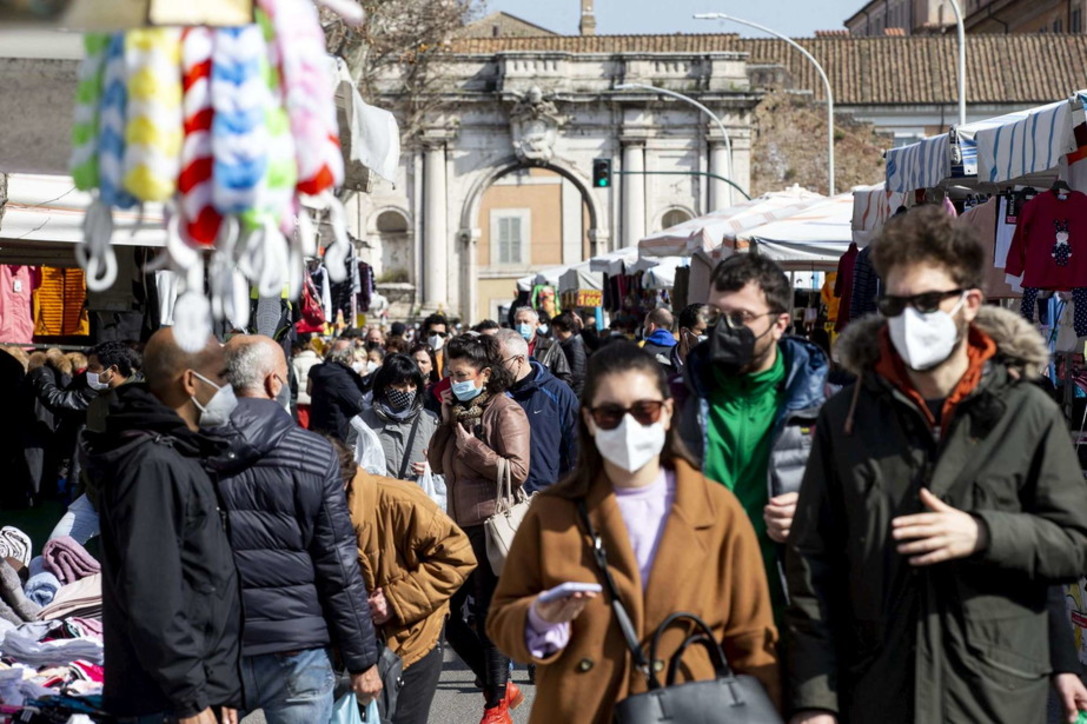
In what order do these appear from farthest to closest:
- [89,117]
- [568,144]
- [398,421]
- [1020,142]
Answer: [568,144], [398,421], [1020,142], [89,117]

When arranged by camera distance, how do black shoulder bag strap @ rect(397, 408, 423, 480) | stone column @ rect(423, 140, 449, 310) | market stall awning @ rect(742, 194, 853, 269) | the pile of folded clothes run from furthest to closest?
stone column @ rect(423, 140, 449, 310) → market stall awning @ rect(742, 194, 853, 269) → black shoulder bag strap @ rect(397, 408, 423, 480) → the pile of folded clothes

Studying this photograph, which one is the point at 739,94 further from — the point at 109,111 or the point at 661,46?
the point at 109,111

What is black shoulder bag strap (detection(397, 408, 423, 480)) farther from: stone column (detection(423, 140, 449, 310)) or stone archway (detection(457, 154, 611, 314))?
stone column (detection(423, 140, 449, 310))

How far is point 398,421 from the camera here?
862 centimetres

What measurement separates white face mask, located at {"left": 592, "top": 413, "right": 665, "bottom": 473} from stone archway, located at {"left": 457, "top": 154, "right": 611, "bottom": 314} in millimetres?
52785

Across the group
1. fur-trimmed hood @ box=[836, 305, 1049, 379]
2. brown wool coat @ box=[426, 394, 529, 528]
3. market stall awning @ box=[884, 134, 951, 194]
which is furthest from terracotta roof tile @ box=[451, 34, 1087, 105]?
fur-trimmed hood @ box=[836, 305, 1049, 379]

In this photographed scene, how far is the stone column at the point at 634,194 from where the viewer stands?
55.8m

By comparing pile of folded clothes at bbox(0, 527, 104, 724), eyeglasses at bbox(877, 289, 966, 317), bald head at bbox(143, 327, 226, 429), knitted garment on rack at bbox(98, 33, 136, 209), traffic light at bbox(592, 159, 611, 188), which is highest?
traffic light at bbox(592, 159, 611, 188)

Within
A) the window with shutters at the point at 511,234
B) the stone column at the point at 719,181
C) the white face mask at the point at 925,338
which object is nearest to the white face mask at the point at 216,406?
the white face mask at the point at 925,338

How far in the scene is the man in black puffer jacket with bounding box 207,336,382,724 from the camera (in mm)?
4617

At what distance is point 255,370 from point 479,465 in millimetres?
2538

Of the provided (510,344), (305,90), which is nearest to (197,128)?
(305,90)

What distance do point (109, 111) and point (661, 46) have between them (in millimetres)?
68306

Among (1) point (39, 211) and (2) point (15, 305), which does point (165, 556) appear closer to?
(1) point (39, 211)
